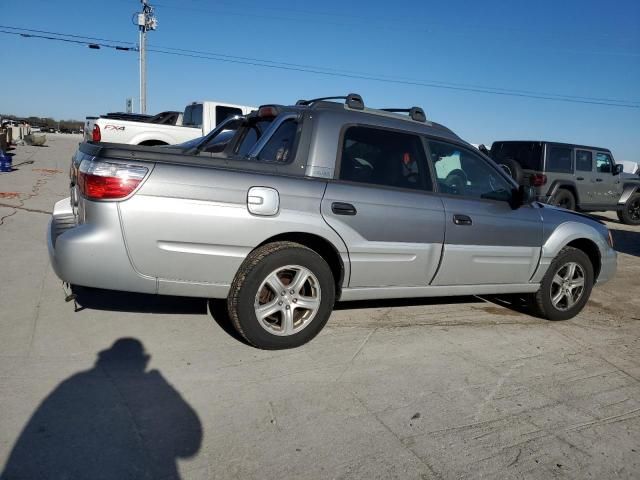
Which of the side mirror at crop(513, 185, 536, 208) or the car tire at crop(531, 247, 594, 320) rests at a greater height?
the side mirror at crop(513, 185, 536, 208)

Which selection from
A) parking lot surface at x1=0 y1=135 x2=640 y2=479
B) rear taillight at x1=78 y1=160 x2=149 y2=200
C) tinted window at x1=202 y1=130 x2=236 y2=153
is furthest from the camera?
tinted window at x1=202 y1=130 x2=236 y2=153

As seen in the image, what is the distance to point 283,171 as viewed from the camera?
359cm

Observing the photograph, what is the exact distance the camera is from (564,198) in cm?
1245

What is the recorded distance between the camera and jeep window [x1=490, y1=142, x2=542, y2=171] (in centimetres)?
1208

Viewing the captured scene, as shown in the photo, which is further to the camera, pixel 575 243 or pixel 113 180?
pixel 575 243

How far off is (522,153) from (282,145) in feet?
33.1

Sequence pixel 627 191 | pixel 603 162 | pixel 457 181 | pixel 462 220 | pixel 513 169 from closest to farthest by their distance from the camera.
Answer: pixel 462 220
pixel 457 181
pixel 513 169
pixel 603 162
pixel 627 191

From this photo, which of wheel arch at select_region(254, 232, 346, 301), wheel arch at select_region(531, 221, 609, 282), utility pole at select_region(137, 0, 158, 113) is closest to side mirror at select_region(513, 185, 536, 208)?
wheel arch at select_region(531, 221, 609, 282)

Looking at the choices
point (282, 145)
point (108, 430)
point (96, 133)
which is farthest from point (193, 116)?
point (108, 430)

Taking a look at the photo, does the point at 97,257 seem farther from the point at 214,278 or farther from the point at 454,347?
the point at 454,347

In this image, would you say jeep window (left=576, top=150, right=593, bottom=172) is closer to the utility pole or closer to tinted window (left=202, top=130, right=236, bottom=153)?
tinted window (left=202, top=130, right=236, bottom=153)

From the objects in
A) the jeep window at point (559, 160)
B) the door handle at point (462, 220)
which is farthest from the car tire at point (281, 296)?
the jeep window at point (559, 160)

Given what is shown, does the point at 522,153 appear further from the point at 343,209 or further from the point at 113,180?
the point at 113,180

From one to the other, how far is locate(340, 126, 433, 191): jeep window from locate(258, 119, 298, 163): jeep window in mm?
389
